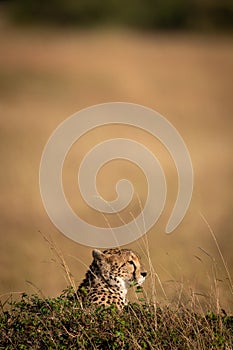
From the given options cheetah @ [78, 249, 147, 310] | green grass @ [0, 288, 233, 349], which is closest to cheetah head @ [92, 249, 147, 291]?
cheetah @ [78, 249, 147, 310]

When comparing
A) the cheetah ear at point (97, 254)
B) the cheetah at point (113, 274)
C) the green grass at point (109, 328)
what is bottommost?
the green grass at point (109, 328)

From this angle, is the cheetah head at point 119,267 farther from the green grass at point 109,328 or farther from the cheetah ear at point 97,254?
the green grass at point 109,328

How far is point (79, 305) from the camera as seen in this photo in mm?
6668

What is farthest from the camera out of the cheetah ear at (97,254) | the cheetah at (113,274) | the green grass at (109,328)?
the cheetah ear at (97,254)

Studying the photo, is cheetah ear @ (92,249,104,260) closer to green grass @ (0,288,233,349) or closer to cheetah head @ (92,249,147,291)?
cheetah head @ (92,249,147,291)

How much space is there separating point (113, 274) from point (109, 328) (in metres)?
1.67

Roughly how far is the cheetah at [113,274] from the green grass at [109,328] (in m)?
0.97

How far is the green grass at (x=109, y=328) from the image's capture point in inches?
240

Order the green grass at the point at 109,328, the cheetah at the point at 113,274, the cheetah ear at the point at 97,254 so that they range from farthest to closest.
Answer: the cheetah ear at the point at 97,254 < the cheetah at the point at 113,274 < the green grass at the point at 109,328

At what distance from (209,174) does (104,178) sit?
3.91 feet

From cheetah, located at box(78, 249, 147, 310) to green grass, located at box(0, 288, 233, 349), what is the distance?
972 millimetres

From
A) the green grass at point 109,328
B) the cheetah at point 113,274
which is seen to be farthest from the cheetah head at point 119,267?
the green grass at point 109,328

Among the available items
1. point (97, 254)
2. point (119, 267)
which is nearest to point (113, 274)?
point (119, 267)

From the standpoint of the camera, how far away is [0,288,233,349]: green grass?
6.09m
